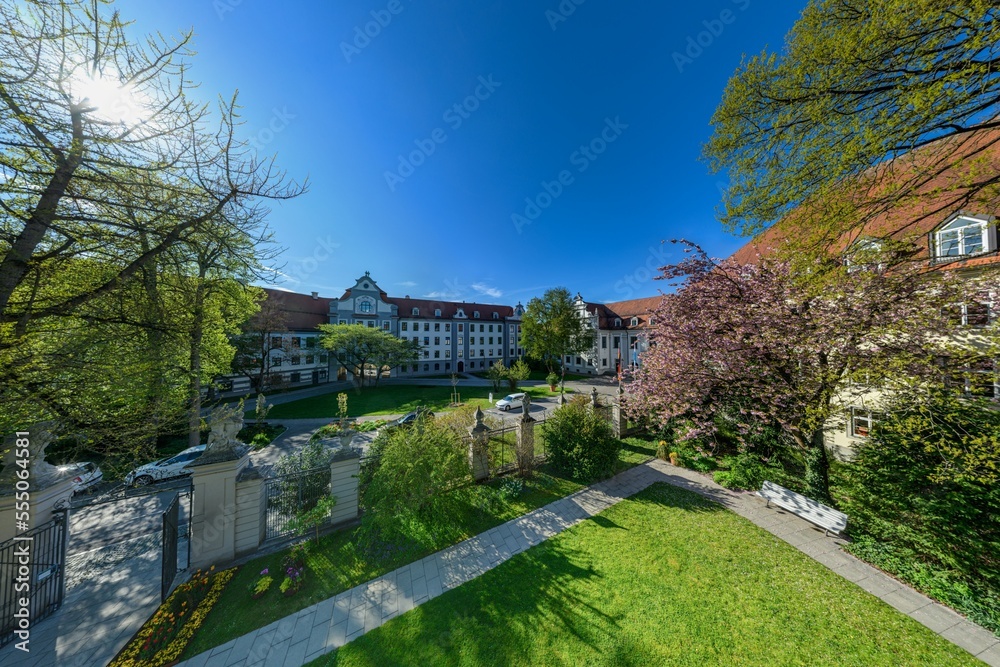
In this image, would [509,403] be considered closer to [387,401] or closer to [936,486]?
[387,401]

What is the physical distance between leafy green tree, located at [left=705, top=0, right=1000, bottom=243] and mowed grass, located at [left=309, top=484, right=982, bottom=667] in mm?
6440

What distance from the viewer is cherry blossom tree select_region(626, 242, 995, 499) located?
5434 mm

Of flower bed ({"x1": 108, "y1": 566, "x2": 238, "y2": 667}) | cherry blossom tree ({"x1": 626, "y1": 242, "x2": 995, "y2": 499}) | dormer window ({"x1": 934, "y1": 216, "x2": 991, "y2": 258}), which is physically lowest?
flower bed ({"x1": 108, "y1": 566, "x2": 238, "y2": 667})

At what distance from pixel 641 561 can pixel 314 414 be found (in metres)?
22.7

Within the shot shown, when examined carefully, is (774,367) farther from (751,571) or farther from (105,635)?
(105,635)

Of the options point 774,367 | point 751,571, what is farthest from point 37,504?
point 774,367

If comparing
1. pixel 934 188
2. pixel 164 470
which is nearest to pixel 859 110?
pixel 934 188

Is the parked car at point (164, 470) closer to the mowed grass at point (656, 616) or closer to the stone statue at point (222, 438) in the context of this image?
the stone statue at point (222, 438)

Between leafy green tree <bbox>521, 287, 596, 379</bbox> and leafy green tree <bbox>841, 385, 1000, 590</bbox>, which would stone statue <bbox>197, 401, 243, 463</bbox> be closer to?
leafy green tree <bbox>841, 385, 1000, 590</bbox>

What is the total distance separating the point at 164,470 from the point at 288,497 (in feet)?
27.8

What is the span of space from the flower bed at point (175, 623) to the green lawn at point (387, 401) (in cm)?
1287

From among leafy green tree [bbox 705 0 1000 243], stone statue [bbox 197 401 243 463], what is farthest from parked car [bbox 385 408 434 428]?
leafy green tree [bbox 705 0 1000 243]

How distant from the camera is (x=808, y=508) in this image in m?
6.98

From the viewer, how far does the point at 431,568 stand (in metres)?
5.92
